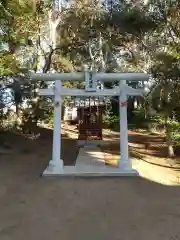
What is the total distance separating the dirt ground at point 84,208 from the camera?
445 cm

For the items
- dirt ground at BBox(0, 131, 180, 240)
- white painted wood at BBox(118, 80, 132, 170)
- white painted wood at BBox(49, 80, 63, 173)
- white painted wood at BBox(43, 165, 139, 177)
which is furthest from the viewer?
white painted wood at BBox(118, 80, 132, 170)

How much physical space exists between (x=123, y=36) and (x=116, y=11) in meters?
1.57

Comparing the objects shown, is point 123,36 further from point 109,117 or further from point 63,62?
point 109,117

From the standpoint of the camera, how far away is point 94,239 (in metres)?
4.19

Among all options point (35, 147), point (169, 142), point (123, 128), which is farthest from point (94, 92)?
point (35, 147)

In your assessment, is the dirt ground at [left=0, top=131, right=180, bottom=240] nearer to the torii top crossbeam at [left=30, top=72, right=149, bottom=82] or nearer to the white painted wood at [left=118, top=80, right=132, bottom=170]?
the white painted wood at [left=118, top=80, right=132, bottom=170]

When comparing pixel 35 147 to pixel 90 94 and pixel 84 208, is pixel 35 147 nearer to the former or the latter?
pixel 90 94

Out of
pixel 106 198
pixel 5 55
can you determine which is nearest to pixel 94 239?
pixel 106 198

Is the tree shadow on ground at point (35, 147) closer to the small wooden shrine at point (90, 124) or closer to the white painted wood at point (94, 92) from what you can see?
the small wooden shrine at point (90, 124)

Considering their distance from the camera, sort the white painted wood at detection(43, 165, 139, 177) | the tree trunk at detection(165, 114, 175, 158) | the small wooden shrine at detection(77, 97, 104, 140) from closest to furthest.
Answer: the white painted wood at detection(43, 165, 139, 177), the tree trunk at detection(165, 114, 175, 158), the small wooden shrine at detection(77, 97, 104, 140)

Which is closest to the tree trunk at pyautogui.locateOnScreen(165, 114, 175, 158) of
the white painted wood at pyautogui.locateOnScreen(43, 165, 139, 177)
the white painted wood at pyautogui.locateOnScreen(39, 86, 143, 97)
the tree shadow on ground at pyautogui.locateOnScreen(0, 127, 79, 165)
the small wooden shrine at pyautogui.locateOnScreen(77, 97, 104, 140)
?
the white painted wood at pyautogui.locateOnScreen(39, 86, 143, 97)

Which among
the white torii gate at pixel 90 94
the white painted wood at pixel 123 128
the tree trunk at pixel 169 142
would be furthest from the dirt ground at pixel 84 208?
the tree trunk at pixel 169 142

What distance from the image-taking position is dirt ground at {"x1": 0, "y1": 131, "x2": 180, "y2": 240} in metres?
4.45

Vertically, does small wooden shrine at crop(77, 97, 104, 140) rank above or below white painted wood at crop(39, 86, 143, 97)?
below
